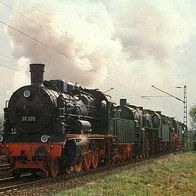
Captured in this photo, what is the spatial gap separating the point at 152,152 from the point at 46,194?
85.1 ft

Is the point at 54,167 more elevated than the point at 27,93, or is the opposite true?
the point at 27,93

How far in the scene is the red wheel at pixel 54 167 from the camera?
709 inches

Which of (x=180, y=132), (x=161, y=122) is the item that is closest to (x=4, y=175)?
(x=161, y=122)

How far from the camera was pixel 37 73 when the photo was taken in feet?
62.7

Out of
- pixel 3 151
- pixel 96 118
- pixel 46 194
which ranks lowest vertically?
pixel 46 194

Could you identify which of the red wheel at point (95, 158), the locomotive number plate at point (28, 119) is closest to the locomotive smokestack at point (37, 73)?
the locomotive number plate at point (28, 119)

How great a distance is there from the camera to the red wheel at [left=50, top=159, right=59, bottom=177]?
1801 centimetres

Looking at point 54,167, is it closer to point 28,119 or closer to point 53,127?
point 53,127

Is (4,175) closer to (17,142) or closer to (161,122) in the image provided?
(17,142)

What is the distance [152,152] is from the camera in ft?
126

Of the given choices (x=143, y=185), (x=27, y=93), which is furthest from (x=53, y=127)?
(x=143, y=185)

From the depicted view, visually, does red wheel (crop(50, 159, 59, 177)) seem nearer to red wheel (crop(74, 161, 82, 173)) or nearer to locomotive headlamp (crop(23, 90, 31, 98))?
red wheel (crop(74, 161, 82, 173))

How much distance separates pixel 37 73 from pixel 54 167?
3935 mm

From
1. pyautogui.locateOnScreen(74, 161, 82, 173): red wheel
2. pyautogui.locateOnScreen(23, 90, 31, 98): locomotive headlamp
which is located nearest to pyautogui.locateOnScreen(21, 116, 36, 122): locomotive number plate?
pyautogui.locateOnScreen(23, 90, 31, 98): locomotive headlamp
